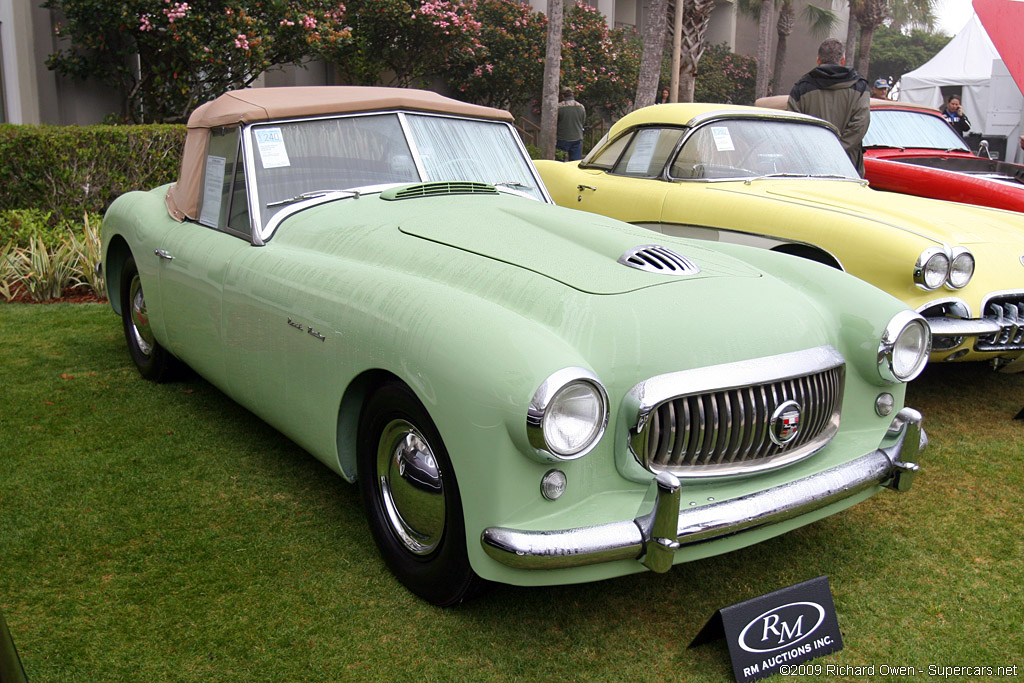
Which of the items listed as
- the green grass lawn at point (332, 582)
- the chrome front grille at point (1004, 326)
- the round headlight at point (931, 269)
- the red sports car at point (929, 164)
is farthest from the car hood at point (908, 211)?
the red sports car at point (929, 164)

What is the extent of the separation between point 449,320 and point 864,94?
550 cm

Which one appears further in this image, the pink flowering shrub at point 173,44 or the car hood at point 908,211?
the pink flowering shrub at point 173,44

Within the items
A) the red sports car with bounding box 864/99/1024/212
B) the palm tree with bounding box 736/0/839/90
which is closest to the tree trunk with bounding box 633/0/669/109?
the red sports car with bounding box 864/99/1024/212

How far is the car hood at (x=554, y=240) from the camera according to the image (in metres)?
2.81

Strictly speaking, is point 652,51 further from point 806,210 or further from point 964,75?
point 964,75

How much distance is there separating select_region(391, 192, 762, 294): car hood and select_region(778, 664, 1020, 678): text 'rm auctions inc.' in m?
1.21

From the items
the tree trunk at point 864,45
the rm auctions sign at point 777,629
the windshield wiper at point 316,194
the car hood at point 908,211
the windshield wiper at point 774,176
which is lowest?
the rm auctions sign at point 777,629

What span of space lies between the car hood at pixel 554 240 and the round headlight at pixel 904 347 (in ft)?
1.61

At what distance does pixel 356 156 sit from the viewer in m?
3.81

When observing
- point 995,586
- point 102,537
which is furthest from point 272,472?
A: point 995,586

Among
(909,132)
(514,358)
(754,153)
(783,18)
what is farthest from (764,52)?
(514,358)

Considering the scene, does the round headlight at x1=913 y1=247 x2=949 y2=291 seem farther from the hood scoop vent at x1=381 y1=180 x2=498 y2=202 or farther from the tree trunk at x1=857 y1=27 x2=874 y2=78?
the tree trunk at x1=857 y1=27 x2=874 y2=78

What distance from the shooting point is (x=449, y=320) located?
245 cm

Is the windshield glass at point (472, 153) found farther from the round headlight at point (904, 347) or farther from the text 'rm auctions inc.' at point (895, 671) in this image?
the text 'rm auctions inc.' at point (895, 671)
